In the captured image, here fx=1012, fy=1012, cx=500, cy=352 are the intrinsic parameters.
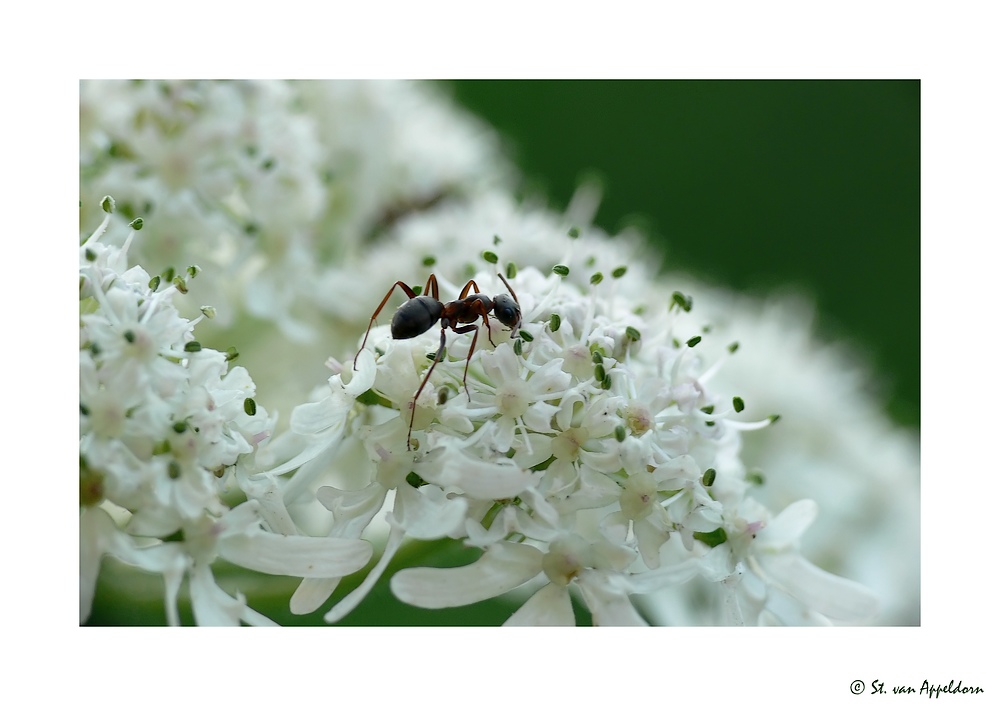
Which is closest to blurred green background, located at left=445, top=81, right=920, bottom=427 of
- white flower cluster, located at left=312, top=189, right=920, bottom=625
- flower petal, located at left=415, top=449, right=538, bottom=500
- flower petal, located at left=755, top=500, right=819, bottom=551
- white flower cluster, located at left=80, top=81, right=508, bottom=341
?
white flower cluster, located at left=312, top=189, right=920, bottom=625

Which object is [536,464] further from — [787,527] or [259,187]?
[259,187]

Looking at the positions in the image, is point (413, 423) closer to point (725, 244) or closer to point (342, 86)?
point (342, 86)

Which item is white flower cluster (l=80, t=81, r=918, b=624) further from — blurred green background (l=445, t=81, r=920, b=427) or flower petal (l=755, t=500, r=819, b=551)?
blurred green background (l=445, t=81, r=920, b=427)

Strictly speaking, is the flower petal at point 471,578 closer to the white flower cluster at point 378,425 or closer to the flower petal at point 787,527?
the white flower cluster at point 378,425

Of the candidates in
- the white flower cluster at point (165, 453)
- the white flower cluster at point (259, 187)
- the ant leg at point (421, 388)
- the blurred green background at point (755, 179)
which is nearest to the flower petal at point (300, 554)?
the white flower cluster at point (165, 453)

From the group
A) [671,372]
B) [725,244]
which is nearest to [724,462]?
[671,372]

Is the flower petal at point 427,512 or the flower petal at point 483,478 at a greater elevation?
the flower petal at point 483,478
